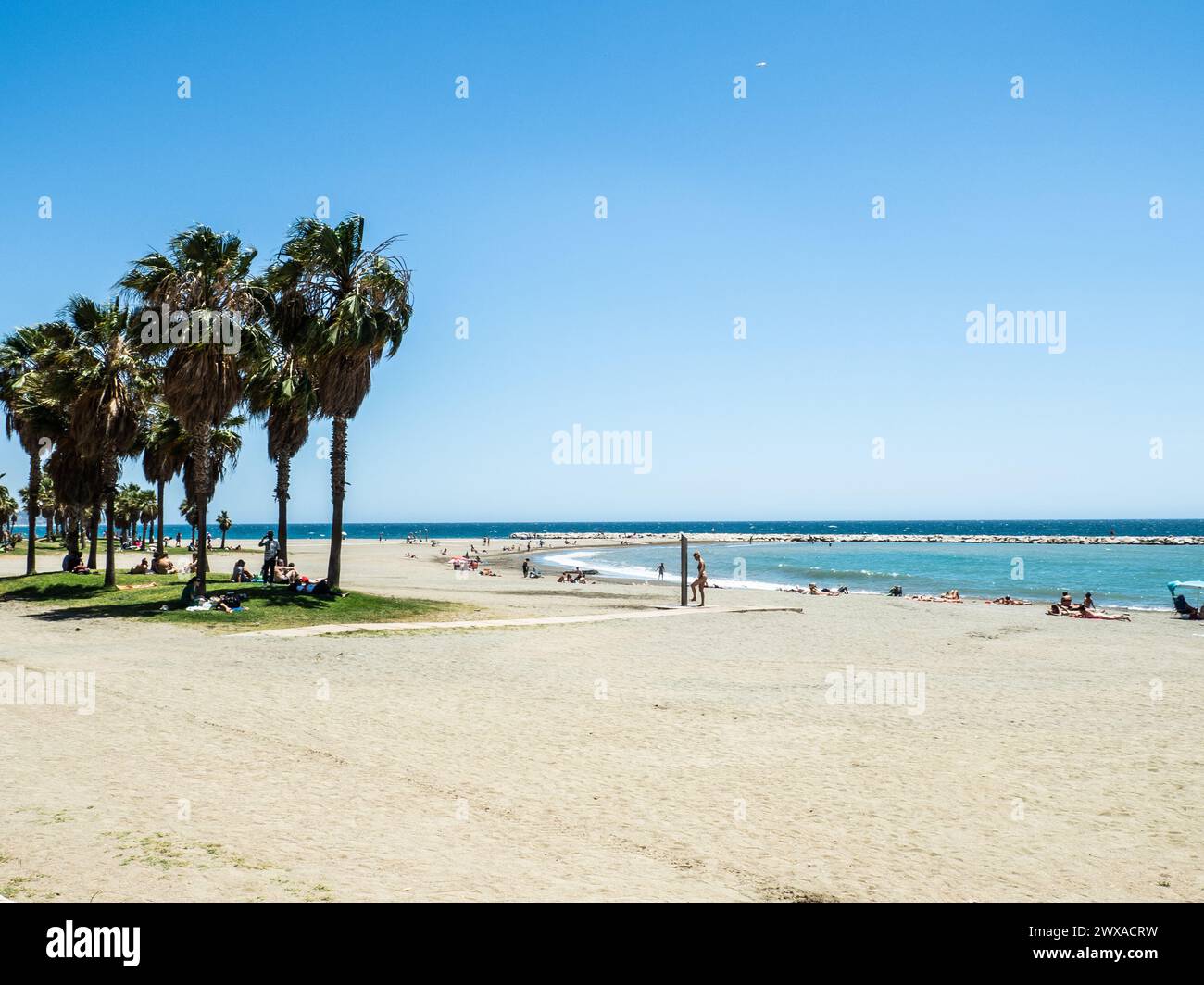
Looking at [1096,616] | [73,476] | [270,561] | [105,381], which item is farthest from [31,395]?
[1096,616]

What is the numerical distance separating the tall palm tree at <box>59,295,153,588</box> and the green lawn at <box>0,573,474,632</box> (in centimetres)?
218

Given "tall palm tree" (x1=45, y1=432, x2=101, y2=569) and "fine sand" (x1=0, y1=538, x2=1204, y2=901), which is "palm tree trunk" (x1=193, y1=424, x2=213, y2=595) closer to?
"fine sand" (x1=0, y1=538, x2=1204, y2=901)

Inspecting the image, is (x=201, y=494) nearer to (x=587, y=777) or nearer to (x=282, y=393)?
(x=282, y=393)

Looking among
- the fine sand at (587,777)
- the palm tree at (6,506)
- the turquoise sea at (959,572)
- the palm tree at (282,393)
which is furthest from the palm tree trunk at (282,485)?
the palm tree at (6,506)

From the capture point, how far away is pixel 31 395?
3106 cm

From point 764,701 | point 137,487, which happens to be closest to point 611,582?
point 764,701

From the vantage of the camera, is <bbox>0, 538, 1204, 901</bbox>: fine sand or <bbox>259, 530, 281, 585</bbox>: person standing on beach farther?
<bbox>259, 530, 281, 585</bbox>: person standing on beach

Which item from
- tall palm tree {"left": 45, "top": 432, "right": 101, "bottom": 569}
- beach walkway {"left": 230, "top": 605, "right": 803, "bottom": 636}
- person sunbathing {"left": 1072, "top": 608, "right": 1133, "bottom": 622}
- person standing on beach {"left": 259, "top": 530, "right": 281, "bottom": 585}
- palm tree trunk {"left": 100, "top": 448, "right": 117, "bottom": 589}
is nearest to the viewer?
beach walkway {"left": 230, "top": 605, "right": 803, "bottom": 636}

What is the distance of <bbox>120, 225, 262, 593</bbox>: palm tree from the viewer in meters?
23.3

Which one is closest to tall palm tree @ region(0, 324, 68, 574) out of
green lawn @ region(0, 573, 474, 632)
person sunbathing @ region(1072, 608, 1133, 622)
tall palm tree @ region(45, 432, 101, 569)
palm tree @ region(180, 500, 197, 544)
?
tall palm tree @ region(45, 432, 101, 569)
